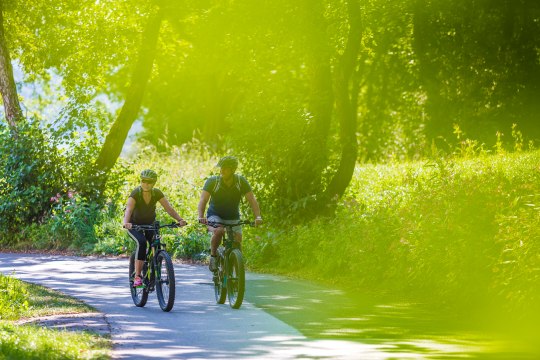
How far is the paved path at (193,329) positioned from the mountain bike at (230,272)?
0.18m

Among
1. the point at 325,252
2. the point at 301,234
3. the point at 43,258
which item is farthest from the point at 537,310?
the point at 43,258

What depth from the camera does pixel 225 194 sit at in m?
14.8

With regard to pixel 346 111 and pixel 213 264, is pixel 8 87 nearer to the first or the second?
pixel 346 111

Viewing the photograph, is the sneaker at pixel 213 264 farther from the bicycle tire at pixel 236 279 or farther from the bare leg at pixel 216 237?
the bicycle tire at pixel 236 279

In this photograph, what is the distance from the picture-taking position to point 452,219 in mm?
14594

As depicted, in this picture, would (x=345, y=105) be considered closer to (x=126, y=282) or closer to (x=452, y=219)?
(x=126, y=282)

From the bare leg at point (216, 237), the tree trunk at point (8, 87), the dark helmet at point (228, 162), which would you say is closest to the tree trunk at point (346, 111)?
the bare leg at point (216, 237)

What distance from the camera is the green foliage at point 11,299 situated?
1374cm

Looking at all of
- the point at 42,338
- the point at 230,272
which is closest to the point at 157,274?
the point at 230,272

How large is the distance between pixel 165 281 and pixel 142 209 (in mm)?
1028

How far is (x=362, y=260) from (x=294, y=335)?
224 inches

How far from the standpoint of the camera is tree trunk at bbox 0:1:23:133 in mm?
29719

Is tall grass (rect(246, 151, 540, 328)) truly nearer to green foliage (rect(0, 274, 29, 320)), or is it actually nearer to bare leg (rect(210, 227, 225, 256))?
bare leg (rect(210, 227, 225, 256))

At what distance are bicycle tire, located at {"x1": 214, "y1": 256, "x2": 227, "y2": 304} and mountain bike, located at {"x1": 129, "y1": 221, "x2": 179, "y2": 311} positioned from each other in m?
0.90
